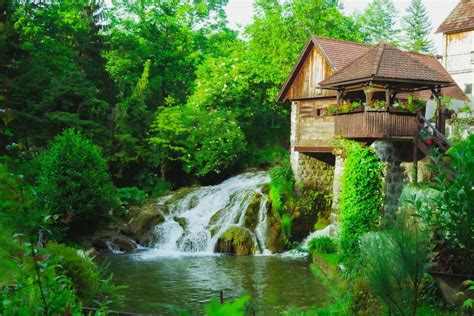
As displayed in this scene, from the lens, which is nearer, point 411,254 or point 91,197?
point 411,254

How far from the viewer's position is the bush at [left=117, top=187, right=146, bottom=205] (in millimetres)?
23734

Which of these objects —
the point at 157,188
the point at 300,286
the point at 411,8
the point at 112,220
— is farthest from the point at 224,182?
the point at 411,8

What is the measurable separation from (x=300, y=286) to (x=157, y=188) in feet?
42.6

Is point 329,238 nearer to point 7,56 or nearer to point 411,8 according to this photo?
point 7,56

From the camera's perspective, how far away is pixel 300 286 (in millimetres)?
13938

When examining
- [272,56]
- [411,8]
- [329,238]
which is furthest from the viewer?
[411,8]

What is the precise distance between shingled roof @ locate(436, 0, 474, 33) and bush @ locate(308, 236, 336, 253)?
22986 mm

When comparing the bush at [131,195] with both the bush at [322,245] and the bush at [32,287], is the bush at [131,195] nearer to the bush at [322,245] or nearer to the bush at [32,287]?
the bush at [322,245]

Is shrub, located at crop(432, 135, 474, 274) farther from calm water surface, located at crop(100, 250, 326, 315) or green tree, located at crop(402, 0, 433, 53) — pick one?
green tree, located at crop(402, 0, 433, 53)

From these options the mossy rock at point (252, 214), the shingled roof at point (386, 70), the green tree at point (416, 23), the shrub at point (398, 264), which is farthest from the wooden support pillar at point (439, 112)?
the green tree at point (416, 23)

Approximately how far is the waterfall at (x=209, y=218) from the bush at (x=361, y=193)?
4.02 m

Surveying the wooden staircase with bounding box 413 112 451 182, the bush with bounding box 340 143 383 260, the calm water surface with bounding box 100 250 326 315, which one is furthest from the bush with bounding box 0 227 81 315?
the wooden staircase with bounding box 413 112 451 182

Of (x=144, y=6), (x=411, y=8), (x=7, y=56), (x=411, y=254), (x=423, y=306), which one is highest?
(x=411, y=8)

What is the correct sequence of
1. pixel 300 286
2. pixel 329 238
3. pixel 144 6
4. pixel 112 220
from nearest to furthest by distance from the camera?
pixel 300 286
pixel 329 238
pixel 112 220
pixel 144 6
